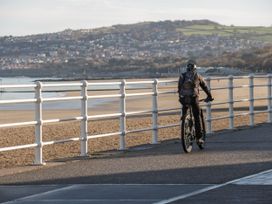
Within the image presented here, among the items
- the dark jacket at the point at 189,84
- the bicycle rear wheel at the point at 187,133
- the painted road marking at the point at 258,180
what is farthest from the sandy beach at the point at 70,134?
the painted road marking at the point at 258,180

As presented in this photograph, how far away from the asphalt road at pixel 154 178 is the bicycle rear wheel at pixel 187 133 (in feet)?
0.69

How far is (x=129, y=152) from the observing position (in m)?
19.0

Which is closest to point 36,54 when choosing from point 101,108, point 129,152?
point 101,108

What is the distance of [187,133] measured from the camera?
18641 millimetres

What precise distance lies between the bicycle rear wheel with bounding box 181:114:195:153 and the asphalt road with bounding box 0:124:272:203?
0.69 ft

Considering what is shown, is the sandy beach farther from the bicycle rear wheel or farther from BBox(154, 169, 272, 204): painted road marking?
BBox(154, 169, 272, 204): painted road marking

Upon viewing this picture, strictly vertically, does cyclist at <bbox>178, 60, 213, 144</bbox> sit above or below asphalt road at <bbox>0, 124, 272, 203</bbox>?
above

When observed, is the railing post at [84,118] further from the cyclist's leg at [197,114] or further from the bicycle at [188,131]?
the cyclist's leg at [197,114]

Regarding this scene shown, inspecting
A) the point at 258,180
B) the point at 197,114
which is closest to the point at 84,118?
the point at 197,114

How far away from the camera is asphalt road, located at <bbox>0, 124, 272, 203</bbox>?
40.7ft

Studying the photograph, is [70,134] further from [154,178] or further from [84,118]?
[154,178]

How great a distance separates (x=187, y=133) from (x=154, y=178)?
4336mm

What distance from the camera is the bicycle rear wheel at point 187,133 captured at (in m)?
18.3

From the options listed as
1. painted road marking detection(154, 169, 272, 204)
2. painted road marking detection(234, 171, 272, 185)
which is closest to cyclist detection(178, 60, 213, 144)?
painted road marking detection(154, 169, 272, 204)
